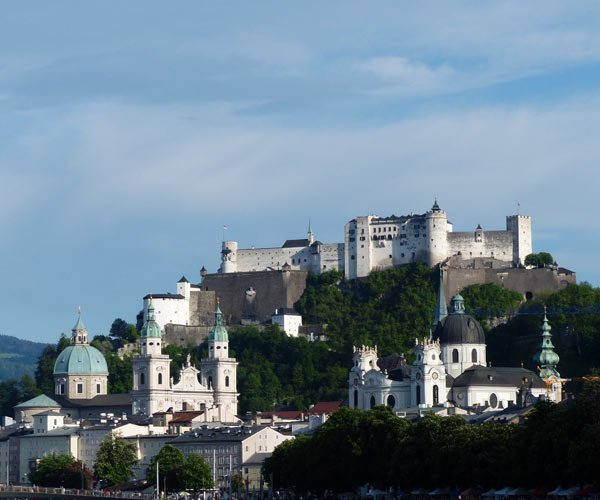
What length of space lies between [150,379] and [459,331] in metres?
23.5

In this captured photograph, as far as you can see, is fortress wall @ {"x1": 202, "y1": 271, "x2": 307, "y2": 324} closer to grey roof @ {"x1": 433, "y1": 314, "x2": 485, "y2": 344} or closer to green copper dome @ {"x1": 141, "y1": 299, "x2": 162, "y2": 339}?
green copper dome @ {"x1": 141, "y1": 299, "x2": 162, "y2": 339}

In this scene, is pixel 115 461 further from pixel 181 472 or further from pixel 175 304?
pixel 175 304

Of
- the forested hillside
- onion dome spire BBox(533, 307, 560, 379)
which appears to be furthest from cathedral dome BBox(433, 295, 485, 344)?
the forested hillside

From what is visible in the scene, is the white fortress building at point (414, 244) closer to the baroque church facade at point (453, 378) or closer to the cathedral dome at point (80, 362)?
the cathedral dome at point (80, 362)

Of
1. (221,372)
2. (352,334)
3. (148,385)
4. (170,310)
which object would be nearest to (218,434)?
(148,385)

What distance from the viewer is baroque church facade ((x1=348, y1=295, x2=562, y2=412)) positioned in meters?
115

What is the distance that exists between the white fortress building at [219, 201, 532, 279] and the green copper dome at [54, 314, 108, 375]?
69.6 feet

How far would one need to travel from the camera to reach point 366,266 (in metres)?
152

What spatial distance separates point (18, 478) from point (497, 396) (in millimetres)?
32042

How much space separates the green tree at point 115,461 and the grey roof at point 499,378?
1938cm

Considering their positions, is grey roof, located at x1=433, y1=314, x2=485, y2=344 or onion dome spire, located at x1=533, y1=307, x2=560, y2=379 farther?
grey roof, located at x1=433, y1=314, x2=485, y2=344

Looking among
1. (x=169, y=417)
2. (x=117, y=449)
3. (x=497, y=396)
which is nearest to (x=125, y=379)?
(x=169, y=417)

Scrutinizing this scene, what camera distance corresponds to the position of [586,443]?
65.2m

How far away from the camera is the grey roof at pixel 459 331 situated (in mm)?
121625
